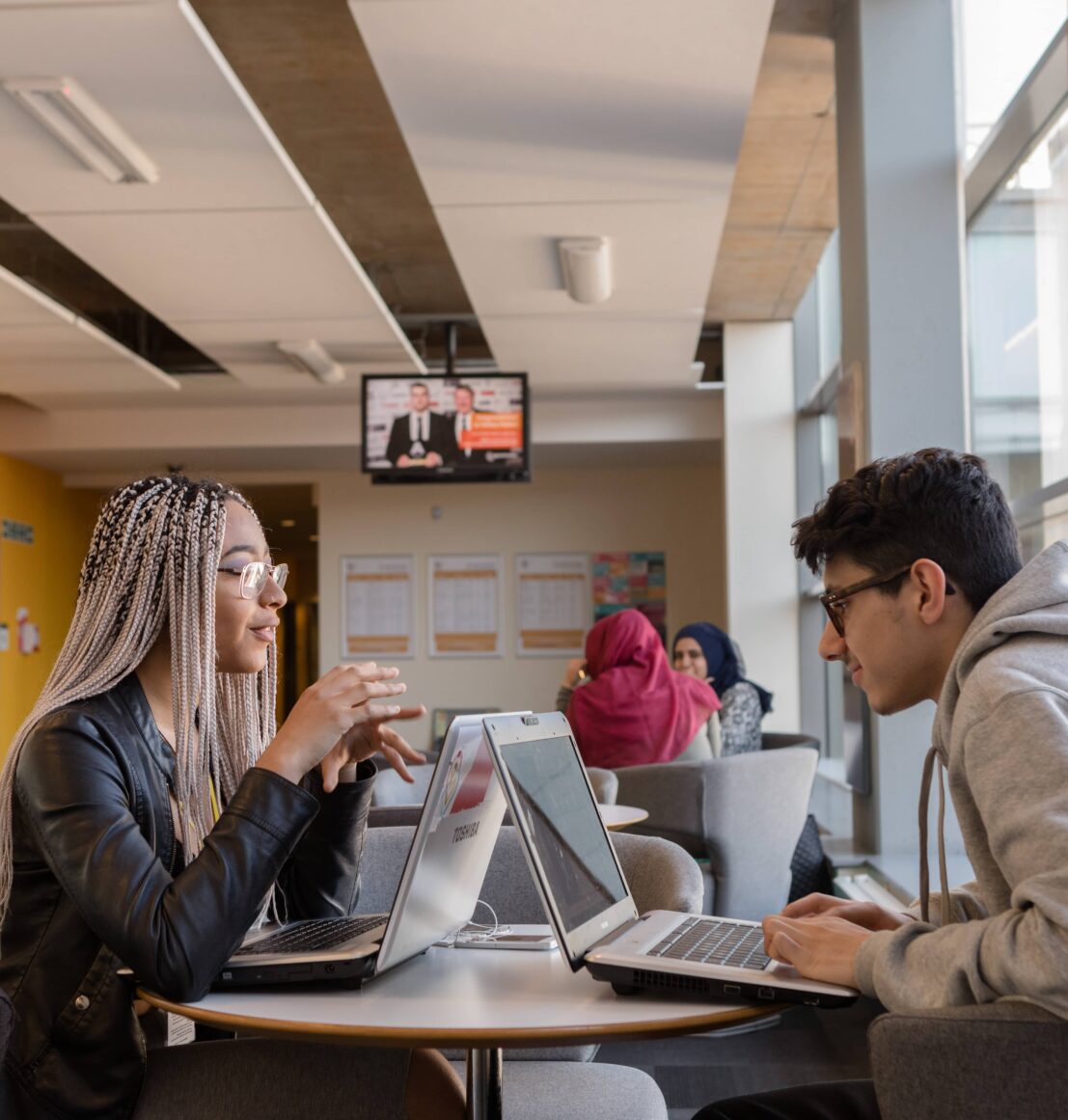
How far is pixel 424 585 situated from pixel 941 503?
8.51 meters

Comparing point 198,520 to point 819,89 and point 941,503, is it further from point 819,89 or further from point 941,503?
point 819,89

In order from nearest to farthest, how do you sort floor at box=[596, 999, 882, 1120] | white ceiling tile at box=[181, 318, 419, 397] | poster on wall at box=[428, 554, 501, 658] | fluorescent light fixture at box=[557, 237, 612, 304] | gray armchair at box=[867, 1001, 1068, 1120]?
1. gray armchair at box=[867, 1001, 1068, 1120]
2. floor at box=[596, 999, 882, 1120]
3. fluorescent light fixture at box=[557, 237, 612, 304]
4. white ceiling tile at box=[181, 318, 419, 397]
5. poster on wall at box=[428, 554, 501, 658]

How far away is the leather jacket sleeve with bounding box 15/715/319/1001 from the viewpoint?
1.31 meters

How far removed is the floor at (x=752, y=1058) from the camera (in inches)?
128

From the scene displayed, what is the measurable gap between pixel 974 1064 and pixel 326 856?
0.98 metres

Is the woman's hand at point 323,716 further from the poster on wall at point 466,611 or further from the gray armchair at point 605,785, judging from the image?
the poster on wall at point 466,611

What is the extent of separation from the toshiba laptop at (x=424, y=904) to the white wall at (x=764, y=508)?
6.31 meters

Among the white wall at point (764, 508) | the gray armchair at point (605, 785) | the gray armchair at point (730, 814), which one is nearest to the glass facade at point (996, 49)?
the gray armchair at point (730, 814)

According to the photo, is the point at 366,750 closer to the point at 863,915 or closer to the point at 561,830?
the point at 561,830

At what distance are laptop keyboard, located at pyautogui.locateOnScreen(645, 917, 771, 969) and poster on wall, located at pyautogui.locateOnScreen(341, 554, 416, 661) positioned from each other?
27.0 ft

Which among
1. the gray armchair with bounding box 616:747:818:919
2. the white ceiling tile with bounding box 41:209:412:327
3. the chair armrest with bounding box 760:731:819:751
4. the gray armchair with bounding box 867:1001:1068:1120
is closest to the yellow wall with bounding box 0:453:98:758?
the white ceiling tile with bounding box 41:209:412:327

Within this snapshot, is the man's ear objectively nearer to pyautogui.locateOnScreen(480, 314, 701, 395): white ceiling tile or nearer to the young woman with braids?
the young woman with braids

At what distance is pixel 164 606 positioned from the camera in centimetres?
166

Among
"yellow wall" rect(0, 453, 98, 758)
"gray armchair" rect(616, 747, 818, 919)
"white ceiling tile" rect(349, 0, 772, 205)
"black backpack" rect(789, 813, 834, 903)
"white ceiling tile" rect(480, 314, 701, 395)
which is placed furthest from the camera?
"yellow wall" rect(0, 453, 98, 758)
